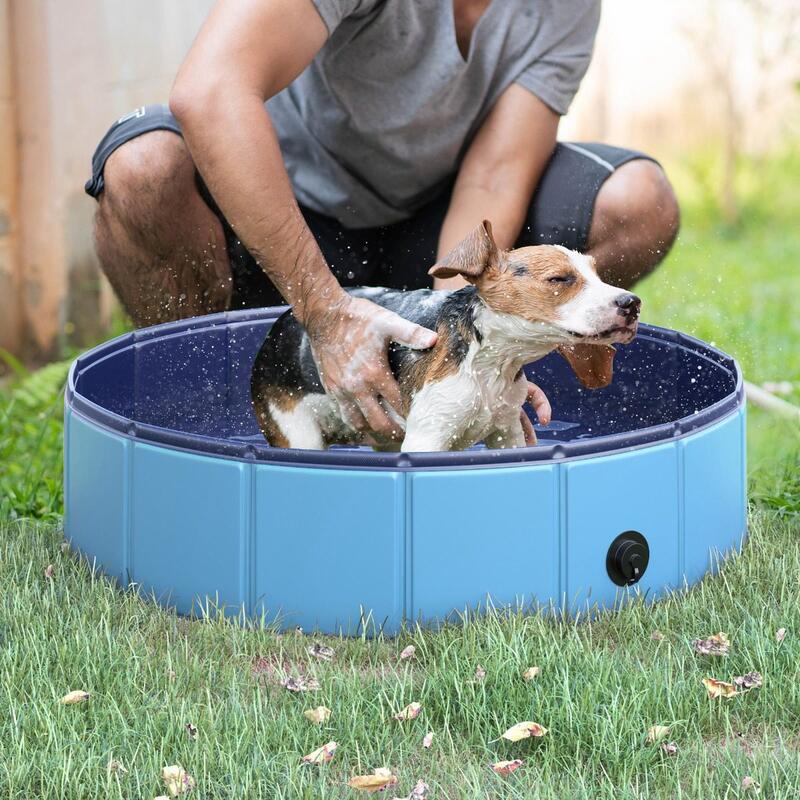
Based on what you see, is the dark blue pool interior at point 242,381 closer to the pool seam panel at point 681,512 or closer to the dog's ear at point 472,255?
the pool seam panel at point 681,512

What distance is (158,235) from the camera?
3.71 metres

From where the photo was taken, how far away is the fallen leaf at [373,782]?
215 cm

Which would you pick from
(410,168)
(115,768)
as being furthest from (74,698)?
(410,168)

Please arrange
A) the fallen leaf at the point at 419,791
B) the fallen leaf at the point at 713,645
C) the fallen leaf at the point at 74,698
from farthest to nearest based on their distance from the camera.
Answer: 1. the fallen leaf at the point at 713,645
2. the fallen leaf at the point at 74,698
3. the fallen leaf at the point at 419,791

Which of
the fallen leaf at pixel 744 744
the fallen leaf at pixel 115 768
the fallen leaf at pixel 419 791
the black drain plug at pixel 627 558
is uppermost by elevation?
the black drain plug at pixel 627 558

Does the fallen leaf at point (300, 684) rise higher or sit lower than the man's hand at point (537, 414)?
lower

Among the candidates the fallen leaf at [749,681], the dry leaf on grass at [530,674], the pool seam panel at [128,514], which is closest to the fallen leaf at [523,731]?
the dry leaf on grass at [530,674]

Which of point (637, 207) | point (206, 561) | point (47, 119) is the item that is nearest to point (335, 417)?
point (206, 561)

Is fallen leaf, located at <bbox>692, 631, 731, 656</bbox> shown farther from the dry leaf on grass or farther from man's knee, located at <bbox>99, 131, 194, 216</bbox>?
man's knee, located at <bbox>99, 131, 194, 216</bbox>

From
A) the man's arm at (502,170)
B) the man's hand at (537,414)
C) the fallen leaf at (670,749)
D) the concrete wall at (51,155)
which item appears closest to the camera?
the fallen leaf at (670,749)

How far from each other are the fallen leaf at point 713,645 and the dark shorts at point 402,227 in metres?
1.44

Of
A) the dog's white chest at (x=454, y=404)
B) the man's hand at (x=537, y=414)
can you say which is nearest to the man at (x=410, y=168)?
the man's hand at (x=537, y=414)

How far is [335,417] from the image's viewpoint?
10.0 ft

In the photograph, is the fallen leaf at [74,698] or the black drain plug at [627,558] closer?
the fallen leaf at [74,698]
